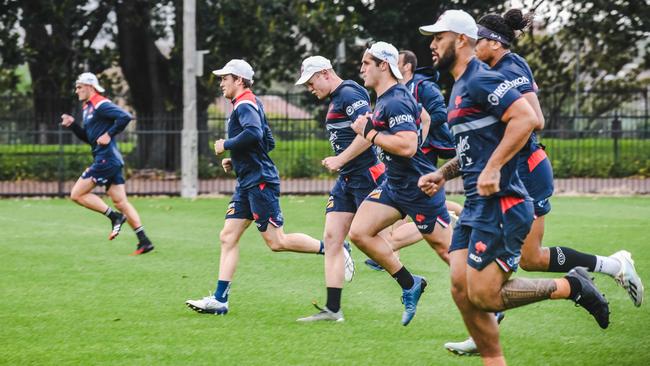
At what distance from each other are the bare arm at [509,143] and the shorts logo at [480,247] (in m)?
0.27

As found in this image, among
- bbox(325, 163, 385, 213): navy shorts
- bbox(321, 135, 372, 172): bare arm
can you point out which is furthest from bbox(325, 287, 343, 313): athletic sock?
bbox(321, 135, 372, 172): bare arm

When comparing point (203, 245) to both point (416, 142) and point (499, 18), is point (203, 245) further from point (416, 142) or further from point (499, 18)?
point (499, 18)

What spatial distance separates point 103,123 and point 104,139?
32 cm

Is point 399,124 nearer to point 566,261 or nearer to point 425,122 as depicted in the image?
point 566,261

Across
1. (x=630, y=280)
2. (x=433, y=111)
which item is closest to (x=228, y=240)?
(x=433, y=111)

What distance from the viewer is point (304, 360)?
682 centimetres

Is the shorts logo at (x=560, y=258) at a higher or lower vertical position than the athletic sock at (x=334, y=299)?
higher

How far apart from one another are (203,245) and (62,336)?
595cm

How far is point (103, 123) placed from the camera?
43.2 ft

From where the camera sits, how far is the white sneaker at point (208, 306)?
8516mm

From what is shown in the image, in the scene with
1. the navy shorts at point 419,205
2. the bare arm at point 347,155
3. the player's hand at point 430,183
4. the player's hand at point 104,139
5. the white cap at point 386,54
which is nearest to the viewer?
the player's hand at point 430,183

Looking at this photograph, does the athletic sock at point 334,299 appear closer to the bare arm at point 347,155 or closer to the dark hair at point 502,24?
the bare arm at point 347,155

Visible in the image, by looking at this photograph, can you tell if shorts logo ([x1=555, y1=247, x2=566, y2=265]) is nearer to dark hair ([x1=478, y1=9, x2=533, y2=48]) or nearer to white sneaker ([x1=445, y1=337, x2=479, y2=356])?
white sneaker ([x1=445, y1=337, x2=479, y2=356])

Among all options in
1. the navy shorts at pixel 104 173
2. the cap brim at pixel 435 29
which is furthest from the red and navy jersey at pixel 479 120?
the navy shorts at pixel 104 173
